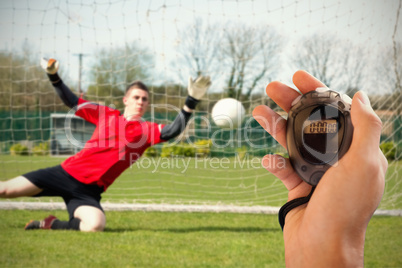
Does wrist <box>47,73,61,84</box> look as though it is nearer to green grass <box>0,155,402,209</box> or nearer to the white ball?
green grass <box>0,155,402,209</box>

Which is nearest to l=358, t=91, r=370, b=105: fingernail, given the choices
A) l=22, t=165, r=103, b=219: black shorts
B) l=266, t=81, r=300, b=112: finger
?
l=266, t=81, r=300, b=112: finger

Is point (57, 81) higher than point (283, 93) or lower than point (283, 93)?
higher

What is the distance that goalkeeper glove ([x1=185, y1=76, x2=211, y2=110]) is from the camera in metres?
4.87

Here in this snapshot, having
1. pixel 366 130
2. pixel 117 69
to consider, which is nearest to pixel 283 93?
pixel 366 130

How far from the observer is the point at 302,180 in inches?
44.9

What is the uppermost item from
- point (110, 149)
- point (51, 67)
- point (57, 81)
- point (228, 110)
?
point (51, 67)

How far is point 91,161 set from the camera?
17.0 feet

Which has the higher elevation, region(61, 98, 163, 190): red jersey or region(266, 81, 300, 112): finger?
region(266, 81, 300, 112): finger

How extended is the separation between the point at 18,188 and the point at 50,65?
1.54m

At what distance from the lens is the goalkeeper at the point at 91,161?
500 centimetres

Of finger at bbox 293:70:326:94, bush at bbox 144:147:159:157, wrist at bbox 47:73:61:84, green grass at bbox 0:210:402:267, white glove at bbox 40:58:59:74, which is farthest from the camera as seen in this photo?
bush at bbox 144:147:159:157

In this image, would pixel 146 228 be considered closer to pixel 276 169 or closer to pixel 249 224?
pixel 249 224

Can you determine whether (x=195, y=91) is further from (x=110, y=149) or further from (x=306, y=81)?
(x=306, y=81)

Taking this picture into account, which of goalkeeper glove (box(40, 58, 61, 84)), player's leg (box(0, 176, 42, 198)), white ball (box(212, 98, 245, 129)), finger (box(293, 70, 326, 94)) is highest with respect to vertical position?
goalkeeper glove (box(40, 58, 61, 84))
